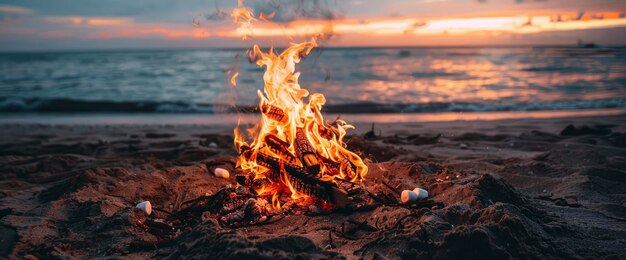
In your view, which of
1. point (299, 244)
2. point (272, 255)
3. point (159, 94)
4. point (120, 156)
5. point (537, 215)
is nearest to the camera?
point (272, 255)

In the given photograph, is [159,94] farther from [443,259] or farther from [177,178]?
[443,259]

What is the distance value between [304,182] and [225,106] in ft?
35.8

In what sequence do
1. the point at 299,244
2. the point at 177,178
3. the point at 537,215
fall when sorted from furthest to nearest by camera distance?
the point at 177,178
the point at 537,215
the point at 299,244

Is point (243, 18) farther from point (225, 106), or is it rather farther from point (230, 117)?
point (225, 106)

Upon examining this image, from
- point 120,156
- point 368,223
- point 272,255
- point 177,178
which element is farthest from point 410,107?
point 272,255

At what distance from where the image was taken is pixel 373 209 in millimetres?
4008

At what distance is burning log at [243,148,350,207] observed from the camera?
3.98 meters

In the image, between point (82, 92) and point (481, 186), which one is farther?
point (82, 92)

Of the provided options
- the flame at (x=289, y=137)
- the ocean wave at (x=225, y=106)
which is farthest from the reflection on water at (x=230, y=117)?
the flame at (x=289, y=137)

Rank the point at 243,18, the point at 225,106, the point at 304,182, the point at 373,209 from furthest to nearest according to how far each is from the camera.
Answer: the point at 225,106, the point at 243,18, the point at 304,182, the point at 373,209

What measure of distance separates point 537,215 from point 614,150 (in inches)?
139

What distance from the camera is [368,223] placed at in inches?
149

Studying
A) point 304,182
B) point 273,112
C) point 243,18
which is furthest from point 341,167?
point 243,18

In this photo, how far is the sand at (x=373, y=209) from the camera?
316cm
